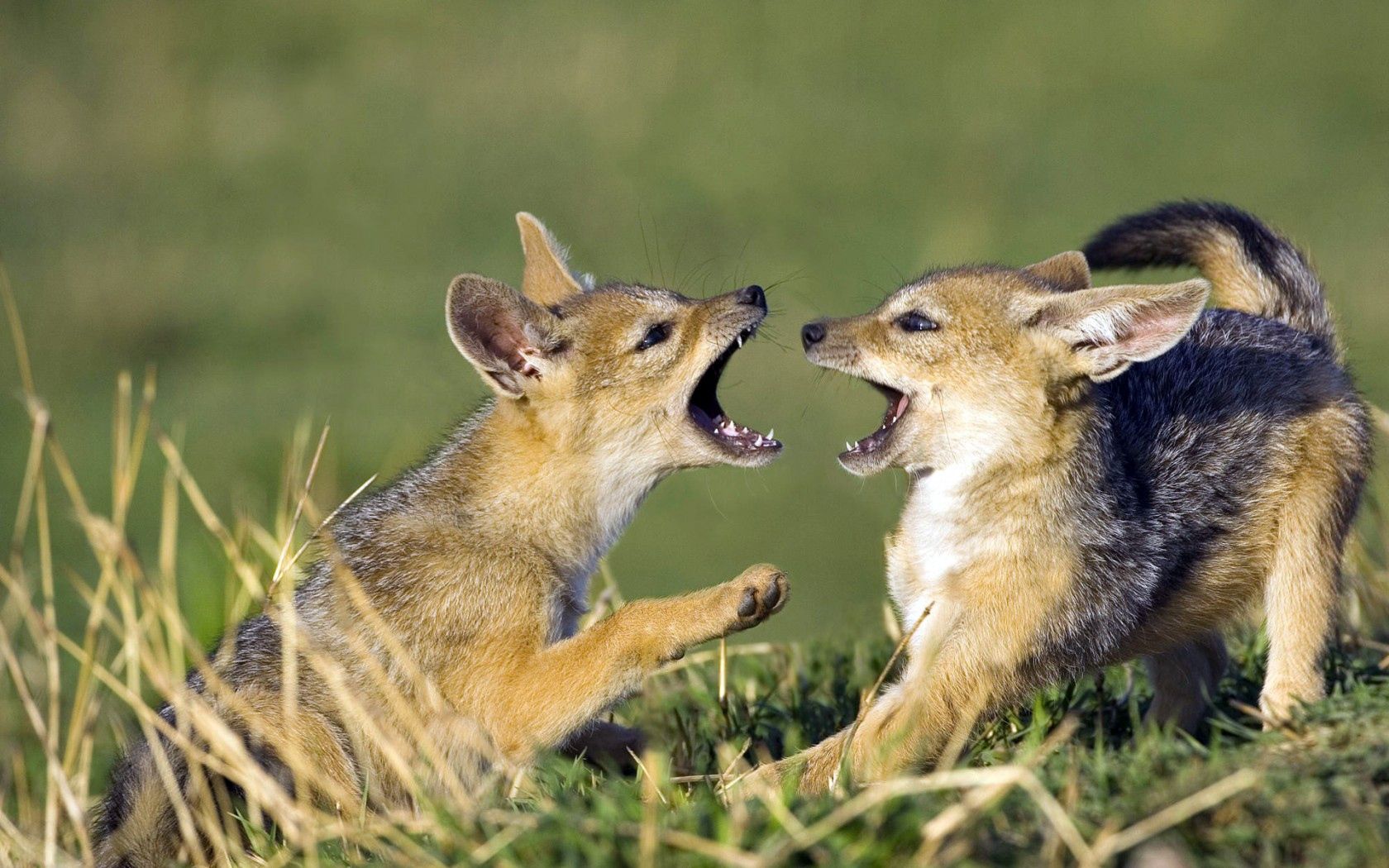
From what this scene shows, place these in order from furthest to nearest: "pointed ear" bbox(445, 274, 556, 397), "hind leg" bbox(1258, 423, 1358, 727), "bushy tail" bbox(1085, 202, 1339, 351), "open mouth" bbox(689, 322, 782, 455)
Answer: "bushy tail" bbox(1085, 202, 1339, 351)
"open mouth" bbox(689, 322, 782, 455)
"pointed ear" bbox(445, 274, 556, 397)
"hind leg" bbox(1258, 423, 1358, 727)

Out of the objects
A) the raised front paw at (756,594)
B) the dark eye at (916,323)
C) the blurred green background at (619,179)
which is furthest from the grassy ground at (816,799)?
the blurred green background at (619,179)

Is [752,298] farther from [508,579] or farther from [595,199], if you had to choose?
[595,199]

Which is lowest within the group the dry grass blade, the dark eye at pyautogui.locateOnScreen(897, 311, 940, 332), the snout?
the dry grass blade

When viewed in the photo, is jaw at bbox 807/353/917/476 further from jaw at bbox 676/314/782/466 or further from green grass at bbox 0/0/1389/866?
green grass at bbox 0/0/1389/866

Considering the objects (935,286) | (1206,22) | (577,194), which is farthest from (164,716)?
(1206,22)

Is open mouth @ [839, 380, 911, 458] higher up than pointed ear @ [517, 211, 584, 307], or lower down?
lower down

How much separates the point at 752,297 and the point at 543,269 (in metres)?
1.23

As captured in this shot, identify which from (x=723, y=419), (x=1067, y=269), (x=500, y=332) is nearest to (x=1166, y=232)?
(x=1067, y=269)

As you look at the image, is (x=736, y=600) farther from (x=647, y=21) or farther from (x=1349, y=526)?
(x=647, y=21)

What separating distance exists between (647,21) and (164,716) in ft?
43.4

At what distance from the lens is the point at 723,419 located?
6934 mm

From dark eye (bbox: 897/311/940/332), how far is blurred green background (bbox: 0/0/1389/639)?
4.88m

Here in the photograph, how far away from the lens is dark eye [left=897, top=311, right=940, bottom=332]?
6629mm

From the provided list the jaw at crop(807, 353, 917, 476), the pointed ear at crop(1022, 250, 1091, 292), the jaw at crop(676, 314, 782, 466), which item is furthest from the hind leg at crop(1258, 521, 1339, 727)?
the jaw at crop(676, 314, 782, 466)
